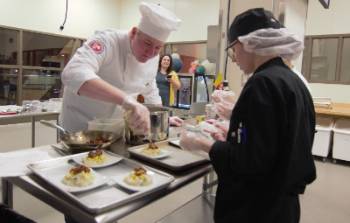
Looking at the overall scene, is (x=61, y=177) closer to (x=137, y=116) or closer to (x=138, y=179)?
(x=138, y=179)

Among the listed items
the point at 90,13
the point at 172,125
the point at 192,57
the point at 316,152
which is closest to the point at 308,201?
the point at 316,152

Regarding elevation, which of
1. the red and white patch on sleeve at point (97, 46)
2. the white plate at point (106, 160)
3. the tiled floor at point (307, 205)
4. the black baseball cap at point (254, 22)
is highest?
the black baseball cap at point (254, 22)

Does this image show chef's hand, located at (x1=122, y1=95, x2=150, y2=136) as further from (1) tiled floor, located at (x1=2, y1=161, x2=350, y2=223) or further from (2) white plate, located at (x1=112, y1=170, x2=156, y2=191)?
(1) tiled floor, located at (x1=2, y1=161, x2=350, y2=223)

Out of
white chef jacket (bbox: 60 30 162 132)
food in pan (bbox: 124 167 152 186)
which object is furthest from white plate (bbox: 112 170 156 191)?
white chef jacket (bbox: 60 30 162 132)

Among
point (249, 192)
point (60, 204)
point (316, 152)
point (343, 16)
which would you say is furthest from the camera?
point (343, 16)

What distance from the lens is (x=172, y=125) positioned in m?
1.79

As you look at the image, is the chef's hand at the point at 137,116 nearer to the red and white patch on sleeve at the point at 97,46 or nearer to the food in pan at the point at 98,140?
the food in pan at the point at 98,140

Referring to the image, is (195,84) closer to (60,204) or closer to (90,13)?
(90,13)

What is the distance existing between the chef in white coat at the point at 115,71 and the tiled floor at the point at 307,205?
0.89 m

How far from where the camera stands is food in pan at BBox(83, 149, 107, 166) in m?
1.05

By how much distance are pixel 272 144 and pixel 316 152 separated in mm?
3972

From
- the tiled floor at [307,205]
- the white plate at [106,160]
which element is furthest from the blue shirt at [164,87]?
the white plate at [106,160]

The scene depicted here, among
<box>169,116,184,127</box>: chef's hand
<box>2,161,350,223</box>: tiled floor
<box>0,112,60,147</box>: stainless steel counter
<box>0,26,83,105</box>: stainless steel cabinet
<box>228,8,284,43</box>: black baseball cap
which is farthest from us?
<box>0,26,83,105</box>: stainless steel cabinet

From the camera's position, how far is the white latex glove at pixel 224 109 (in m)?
1.50
